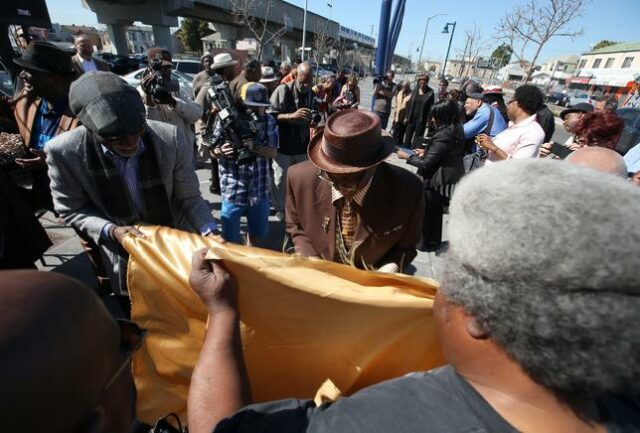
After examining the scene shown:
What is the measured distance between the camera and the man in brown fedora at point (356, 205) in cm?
186

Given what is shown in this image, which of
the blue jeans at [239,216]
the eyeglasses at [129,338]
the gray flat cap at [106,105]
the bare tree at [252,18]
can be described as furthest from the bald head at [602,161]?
the bare tree at [252,18]

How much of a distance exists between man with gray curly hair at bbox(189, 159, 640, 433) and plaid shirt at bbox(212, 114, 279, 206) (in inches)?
112

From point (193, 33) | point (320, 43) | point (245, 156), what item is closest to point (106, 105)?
point (245, 156)

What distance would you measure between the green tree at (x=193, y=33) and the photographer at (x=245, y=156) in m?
61.6

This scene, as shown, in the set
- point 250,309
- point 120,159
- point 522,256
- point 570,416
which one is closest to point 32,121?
point 120,159

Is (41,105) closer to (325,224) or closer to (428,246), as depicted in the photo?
(325,224)

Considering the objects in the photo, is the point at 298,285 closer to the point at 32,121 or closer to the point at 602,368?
the point at 602,368

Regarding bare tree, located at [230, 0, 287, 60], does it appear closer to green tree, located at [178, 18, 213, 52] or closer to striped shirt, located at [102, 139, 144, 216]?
green tree, located at [178, 18, 213, 52]

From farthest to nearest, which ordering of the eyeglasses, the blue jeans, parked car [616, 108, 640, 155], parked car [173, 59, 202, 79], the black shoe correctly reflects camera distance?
parked car [173, 59, 202, 79] → parked car [616, 108, 640, 155] → the black shoe → the blue jeans → the eyeglasses

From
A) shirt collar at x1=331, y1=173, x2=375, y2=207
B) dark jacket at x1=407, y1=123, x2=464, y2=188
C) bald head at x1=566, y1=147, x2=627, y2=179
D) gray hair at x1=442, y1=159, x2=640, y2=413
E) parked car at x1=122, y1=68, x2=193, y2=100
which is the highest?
gray hair at x1=442, y1=159, x2=640, y2=413

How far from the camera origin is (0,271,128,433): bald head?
556 millimetres

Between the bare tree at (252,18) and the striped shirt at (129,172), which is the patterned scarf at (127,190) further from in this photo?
the bare tree at (252,18)

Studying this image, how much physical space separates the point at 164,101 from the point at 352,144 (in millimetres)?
2693

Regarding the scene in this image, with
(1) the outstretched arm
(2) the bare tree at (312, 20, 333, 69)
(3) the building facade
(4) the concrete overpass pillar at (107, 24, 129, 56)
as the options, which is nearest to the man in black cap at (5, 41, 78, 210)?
(1) the outstretched arm
